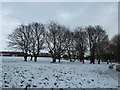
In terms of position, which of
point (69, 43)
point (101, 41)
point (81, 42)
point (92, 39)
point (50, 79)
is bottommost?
point (50, 79)

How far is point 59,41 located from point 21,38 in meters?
10.5

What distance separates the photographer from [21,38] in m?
39.8

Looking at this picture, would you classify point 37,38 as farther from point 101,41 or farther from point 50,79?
point 50,79

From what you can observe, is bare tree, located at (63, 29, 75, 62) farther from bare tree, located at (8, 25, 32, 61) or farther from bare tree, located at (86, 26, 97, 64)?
bare tree, located at (8, 25, 32, 61)

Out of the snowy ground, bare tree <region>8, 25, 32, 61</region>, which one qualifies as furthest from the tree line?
the snowy ground

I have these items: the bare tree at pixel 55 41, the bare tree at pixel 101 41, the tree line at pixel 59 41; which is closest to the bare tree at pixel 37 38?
the tree line at pixel 59 41

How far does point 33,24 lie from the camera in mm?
41438

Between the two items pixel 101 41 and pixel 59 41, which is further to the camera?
pixel 101 41

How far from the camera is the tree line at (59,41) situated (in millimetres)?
38906

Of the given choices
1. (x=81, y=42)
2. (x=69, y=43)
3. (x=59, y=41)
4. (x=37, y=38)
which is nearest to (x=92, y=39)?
(x=81, y=42)

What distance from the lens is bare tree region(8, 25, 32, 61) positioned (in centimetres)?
3925

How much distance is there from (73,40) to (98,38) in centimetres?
771

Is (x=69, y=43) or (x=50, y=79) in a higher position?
(x=69, y=43)

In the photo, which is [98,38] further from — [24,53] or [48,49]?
[24,53]
